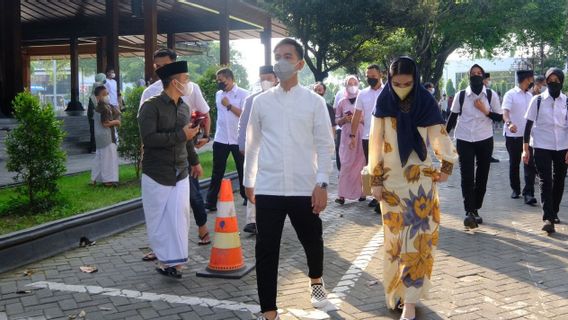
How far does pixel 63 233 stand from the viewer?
6855 mm

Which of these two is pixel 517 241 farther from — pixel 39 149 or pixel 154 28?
pixel 154 28

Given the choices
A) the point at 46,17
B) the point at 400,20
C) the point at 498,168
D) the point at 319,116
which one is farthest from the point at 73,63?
the point at 319,116

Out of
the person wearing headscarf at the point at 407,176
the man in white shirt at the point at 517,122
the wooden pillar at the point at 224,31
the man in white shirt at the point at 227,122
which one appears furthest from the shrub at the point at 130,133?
the wooden pillar at the point at 224,31

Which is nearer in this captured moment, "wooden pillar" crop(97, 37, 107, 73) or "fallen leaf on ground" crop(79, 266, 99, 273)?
"fallen leaf on ground" crop(79, 266, 99, 273)

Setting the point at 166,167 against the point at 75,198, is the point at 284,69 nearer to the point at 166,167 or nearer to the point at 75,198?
the point at 166,167

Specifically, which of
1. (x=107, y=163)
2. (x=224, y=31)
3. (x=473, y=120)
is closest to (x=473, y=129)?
(x=473, y=120)

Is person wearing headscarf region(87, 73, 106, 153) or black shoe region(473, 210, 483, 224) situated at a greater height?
person wearing headscarf region(87, 73, 106, 153)

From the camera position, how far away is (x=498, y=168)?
1457cm

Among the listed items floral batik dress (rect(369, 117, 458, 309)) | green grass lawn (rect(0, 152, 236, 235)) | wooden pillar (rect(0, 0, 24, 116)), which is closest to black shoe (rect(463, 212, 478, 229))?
floral batik dress (rect(369, 117, 458, 309))

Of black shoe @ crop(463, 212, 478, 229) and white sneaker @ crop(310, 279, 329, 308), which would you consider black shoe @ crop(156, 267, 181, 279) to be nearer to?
white sneaker @ crop(310, 279, 329, 308)

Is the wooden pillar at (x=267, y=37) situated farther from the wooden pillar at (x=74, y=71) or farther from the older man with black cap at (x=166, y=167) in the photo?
the older man with black cap at (x=166, y=167)

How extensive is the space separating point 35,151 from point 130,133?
2847mm

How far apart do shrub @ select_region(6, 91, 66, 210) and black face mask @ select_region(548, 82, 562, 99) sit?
20.5 feet

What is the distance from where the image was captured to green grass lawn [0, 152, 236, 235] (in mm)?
7534
